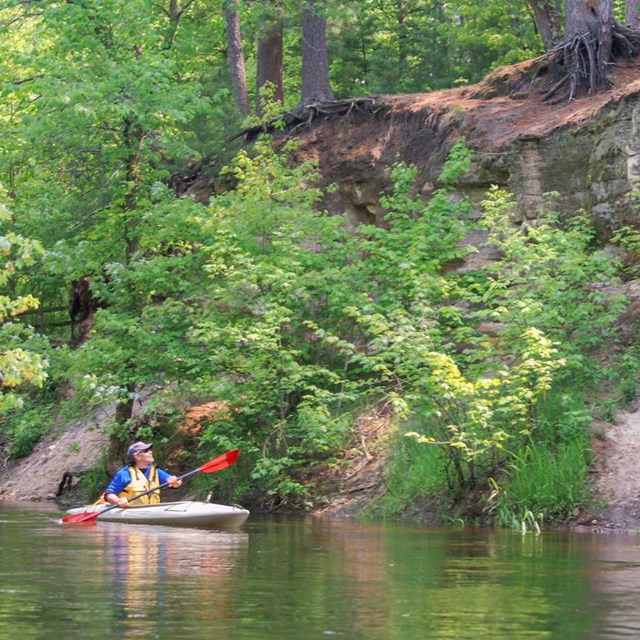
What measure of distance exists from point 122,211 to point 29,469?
21.8ft

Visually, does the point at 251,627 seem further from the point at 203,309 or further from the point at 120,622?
the point at 203,309

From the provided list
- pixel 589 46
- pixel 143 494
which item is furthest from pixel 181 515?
pixel 589 46

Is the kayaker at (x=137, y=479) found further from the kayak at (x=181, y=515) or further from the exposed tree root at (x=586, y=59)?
the exposed tree root at (x=586, y=59)

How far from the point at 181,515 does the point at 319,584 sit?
6.92 metres

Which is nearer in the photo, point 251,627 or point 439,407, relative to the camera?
point 251,627

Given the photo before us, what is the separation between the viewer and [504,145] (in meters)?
22.4

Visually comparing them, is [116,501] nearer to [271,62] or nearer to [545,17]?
[271,62]

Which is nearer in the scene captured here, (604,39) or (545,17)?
(604,39)

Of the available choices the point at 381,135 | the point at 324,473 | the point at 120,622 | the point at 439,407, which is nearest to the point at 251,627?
the point at 120,622

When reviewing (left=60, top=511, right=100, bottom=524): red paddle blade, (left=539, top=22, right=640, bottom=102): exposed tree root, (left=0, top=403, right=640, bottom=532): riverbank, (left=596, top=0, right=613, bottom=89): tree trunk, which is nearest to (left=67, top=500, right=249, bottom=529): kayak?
(left=60, top=511, right=100, bottom=524): red paddle blade

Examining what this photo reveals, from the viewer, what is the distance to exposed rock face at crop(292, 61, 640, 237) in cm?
2034

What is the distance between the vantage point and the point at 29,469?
25500 millimetres

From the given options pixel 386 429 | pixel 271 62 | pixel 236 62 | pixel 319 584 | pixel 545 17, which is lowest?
pixel 319 584

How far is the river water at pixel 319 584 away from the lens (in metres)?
7.59
